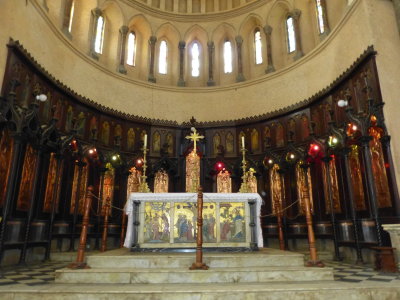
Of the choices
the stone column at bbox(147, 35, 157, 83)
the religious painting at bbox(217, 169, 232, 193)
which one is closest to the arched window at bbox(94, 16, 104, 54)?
the stone column at bbox(147, 35, 157, 83)

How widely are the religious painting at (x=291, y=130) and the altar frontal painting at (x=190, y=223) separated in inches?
281

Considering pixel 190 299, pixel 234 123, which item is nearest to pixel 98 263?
pixel 190 299

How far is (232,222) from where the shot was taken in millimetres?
8320

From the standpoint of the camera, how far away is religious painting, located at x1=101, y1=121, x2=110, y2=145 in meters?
14.6

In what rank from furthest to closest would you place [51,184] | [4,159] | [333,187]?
[333,187], [51,184], [4,159]

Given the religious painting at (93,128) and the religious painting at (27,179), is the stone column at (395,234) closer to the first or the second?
the religious painting at (27,179)

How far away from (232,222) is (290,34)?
42.3ft

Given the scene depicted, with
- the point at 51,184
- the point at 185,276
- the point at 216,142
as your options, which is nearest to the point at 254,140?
the point at 216,142

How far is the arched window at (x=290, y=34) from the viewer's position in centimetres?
1695

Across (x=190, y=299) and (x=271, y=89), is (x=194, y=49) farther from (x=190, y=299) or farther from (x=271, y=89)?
(x=190, y=299)

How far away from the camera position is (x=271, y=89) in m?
16.8

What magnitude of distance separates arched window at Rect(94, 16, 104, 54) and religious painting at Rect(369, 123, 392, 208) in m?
13.8

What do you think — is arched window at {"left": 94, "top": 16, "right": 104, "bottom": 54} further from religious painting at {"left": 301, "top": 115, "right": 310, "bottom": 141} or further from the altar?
the altar

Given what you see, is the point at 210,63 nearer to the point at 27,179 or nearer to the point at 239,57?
the point at 239,57
